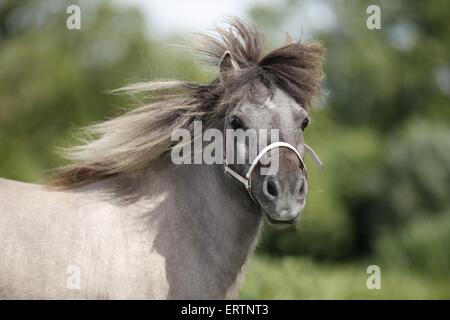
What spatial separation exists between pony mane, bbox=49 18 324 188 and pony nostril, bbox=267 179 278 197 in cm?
72

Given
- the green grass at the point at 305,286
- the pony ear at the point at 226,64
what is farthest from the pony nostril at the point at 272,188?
the green grass at the point at 305,286

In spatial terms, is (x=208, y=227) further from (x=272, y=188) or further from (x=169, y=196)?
(x=272, y=188)

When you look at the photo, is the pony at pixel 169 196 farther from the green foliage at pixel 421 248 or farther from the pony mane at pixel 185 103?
the green foliage at pixel 421 248

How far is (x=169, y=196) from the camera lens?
207 inches

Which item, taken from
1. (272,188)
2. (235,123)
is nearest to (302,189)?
(272,188)

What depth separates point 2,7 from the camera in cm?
2694

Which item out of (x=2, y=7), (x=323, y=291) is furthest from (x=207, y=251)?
(x=2, y=7)

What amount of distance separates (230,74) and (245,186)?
34.1 inches

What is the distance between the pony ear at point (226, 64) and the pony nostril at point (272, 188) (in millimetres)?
978

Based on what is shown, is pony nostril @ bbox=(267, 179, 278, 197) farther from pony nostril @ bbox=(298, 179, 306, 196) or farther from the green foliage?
the green foliage

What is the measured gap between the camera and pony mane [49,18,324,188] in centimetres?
531

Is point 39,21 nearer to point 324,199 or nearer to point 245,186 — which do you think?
point 324,199

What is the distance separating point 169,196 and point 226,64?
108 centimetres

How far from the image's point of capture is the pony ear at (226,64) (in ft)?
17.5
